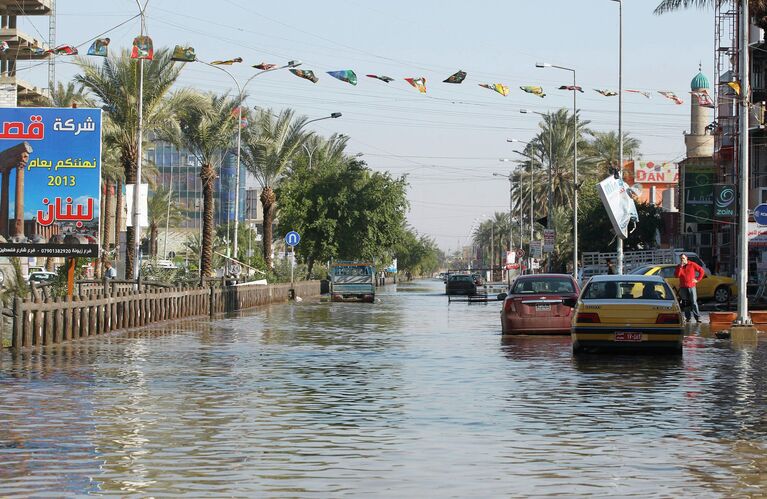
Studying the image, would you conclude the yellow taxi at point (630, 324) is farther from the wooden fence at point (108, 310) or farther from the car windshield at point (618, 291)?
the wooden fence at point (108, 310)

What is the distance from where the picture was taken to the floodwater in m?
9.90

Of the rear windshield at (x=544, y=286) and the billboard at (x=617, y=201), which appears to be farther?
the billboard at (x=617, y=201)

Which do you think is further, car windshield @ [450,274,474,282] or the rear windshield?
car windshield @ [450,274,474,282]

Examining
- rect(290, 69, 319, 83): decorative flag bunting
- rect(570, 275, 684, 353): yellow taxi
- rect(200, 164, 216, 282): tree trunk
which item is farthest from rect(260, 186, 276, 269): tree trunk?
rect(570, 275, 684, 353): yellow taxi

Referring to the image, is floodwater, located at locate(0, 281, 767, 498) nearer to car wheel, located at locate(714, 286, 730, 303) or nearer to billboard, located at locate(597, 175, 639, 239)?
billboard, located at locate(597, 175, 639, 239)

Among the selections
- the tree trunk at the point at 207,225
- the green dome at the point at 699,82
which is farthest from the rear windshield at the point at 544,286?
the green dome at the point at 699,82

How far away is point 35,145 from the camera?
112 ft

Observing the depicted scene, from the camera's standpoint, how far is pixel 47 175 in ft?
Answer: 112

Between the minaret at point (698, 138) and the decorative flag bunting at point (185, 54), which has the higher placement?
the minaret at point (698, 138)

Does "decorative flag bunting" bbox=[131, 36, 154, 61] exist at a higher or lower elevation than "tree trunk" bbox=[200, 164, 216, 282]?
higher

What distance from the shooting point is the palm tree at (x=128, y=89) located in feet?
171

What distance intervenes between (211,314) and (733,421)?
3318 centimetres

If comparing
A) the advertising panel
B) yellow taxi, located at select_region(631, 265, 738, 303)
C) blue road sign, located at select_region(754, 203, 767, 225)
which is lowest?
yellow taxi, located at select_region(631, 265, 738, 303)

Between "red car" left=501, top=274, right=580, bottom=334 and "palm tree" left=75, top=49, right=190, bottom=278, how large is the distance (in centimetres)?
2422
